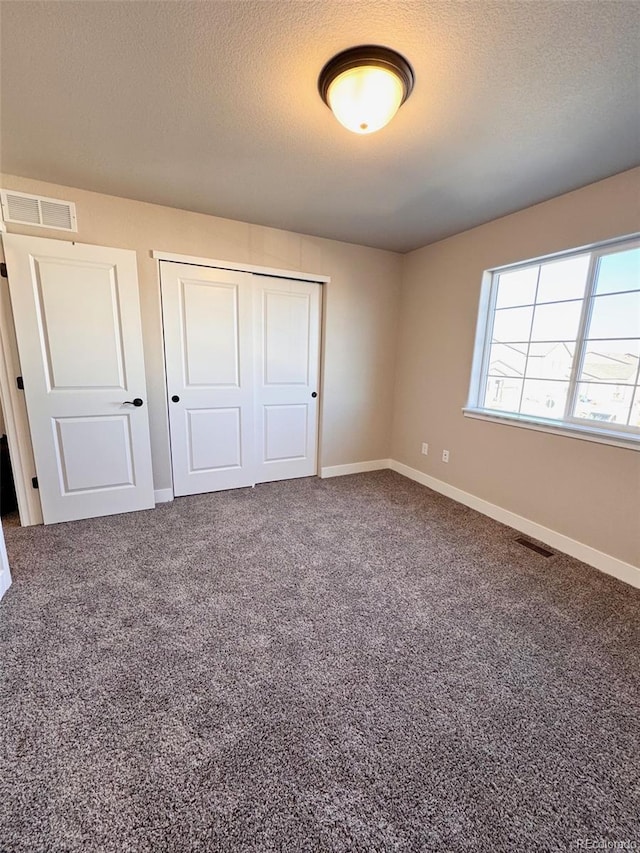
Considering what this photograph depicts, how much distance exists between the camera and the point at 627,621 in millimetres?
1833

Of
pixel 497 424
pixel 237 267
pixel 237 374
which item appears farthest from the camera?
pixel 237 374

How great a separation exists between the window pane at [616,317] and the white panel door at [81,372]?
3335 mm

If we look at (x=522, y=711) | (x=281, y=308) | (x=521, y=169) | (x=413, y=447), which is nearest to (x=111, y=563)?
(x=522, y=711)

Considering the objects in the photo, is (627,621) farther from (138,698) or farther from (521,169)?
(521,169)

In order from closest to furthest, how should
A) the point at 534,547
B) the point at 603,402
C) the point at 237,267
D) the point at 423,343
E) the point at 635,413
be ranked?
the point at 635,413
the point at 603,402
the point at 534,547
the point at 237,267
the point at 423,343

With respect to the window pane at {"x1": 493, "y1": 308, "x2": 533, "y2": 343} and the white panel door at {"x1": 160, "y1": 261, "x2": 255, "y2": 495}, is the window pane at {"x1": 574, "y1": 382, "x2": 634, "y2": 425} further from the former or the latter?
the white panel door at {"x1": 160, "y1": 261, "x2": 255, "y2": 495}

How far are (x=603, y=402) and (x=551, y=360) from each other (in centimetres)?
47

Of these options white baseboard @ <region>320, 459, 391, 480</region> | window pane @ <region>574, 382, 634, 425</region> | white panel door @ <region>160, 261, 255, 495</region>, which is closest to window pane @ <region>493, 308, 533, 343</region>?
window pane @ <region>574, 382, 634, 425</region>

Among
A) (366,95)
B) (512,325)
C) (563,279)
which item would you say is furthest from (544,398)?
(366,95)

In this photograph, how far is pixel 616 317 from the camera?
2.22 m

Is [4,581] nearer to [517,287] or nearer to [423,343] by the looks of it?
[423,343]

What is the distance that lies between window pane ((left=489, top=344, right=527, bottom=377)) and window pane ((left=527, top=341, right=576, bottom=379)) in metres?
0.07

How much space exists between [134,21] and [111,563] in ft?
8.68

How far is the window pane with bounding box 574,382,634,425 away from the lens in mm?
2205
